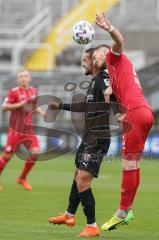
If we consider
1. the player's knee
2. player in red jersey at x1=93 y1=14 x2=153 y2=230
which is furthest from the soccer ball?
the player's knee

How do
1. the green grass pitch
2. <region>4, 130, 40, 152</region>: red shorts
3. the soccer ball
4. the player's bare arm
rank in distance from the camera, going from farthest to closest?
<region>4, 130, 40, 152</region>: red shorts < the soccer ball < the player's bare arm < the green grass pitch

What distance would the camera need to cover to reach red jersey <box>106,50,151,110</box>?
7852 mm

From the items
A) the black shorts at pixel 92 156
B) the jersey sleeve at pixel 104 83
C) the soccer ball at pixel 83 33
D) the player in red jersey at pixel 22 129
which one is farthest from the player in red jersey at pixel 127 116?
the player in red jersey at pixel 22 129

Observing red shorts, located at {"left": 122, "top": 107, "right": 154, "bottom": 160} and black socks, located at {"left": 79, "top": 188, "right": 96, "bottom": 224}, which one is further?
black socks, located at {"left": 79, "top": 188, "right": 96, "bottom": 224}

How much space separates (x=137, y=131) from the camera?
25.4ft

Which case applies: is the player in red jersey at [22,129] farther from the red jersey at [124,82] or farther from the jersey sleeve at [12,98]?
the red jersey at [124,82]

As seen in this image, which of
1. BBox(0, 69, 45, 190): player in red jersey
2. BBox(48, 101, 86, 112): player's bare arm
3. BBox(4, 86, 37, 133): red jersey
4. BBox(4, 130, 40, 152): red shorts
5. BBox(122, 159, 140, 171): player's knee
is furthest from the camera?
BBox(4, 86, 37, 133): red jersey

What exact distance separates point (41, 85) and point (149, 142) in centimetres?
453

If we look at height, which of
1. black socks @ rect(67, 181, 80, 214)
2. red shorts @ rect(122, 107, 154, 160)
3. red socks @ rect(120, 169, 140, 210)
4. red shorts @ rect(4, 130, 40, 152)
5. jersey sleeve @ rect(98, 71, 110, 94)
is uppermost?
jersey sleeve @ rect(98, 71, 110, 94)

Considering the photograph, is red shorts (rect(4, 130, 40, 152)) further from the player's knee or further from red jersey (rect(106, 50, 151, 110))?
the player's knee

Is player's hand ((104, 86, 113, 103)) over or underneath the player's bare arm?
over

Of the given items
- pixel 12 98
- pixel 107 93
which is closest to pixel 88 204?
pixel 107 93

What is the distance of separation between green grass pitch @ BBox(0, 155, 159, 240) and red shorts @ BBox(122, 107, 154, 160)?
3.33ft

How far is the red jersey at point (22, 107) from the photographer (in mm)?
14273
